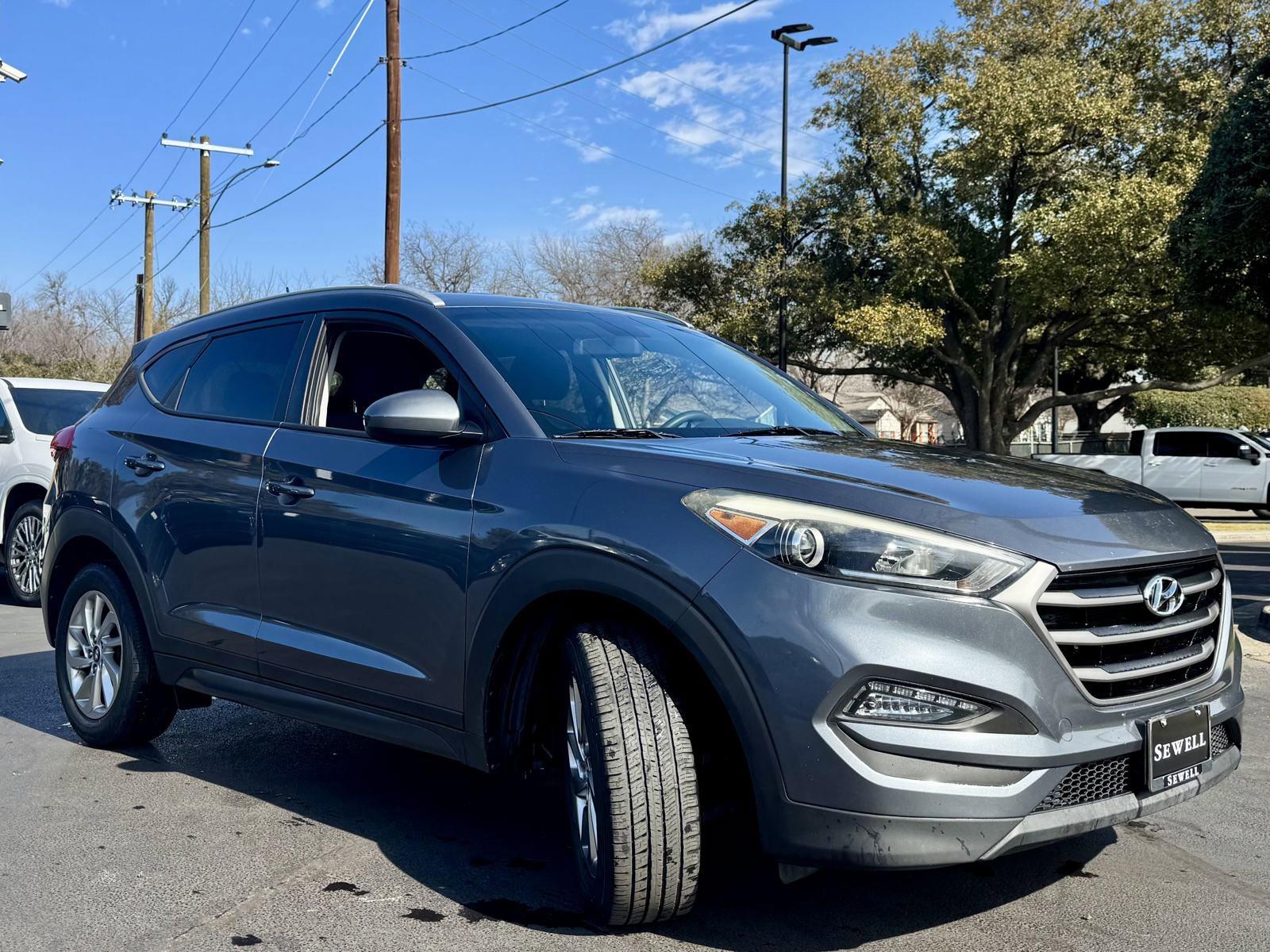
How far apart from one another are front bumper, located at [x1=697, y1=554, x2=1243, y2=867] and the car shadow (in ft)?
1.83

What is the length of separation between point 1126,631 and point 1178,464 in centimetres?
→ 2316

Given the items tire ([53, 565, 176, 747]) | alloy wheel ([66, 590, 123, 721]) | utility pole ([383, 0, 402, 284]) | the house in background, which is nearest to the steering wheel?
tire ([53, 565, 176, 747])

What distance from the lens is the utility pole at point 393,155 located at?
18594mm

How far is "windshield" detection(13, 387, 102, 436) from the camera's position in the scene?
32.8 ft

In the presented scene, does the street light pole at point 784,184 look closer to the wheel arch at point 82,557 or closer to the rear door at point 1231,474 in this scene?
the rear door at point 1231,474

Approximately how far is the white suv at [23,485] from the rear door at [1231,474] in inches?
828

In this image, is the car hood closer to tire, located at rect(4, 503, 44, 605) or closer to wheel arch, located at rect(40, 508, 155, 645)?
wheel arch, located at rect(40, 508, 155, 645)

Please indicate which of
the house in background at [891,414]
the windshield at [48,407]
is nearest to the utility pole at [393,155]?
the windshield at [48,407]

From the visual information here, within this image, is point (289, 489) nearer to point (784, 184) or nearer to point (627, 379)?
point (627, 379)

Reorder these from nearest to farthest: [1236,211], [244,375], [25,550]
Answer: [244,375], [25,550], [1236,211]

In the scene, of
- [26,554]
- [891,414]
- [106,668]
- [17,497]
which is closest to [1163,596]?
[106,668]

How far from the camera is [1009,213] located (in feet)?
86.5

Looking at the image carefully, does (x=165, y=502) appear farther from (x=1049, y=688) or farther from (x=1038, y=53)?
(x=1038, y=53)

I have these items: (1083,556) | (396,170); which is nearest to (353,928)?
(1083,556)
